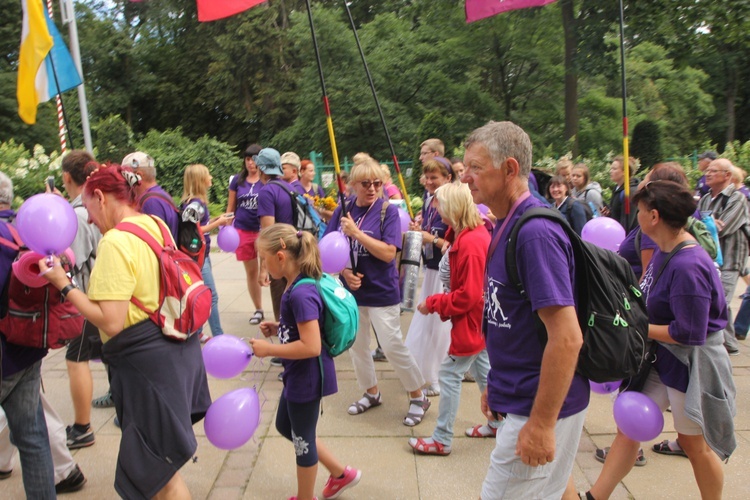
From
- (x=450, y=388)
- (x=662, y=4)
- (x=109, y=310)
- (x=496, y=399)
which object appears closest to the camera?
(x=496, y=399)

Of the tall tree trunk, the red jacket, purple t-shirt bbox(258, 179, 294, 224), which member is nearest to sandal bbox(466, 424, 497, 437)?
the red jacket

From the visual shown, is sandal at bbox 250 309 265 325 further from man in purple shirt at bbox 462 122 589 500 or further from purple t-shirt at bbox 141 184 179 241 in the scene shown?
man in purple shirt at bbox 462 122 589 500

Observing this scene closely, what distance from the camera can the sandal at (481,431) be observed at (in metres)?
4.02

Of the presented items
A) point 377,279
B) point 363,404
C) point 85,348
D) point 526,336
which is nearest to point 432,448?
point 363,404

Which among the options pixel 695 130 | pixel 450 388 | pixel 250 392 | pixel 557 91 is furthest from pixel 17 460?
pixel 695 130

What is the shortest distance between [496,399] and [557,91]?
73.9ft

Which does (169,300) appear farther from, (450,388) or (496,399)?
(450,388)

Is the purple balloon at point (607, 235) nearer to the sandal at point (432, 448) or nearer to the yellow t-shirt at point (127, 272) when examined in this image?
the sandal at point (432, 448)

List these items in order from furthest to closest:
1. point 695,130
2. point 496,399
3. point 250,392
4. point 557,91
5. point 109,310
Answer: point 695,130
point 557,91
point 250,392
point 109,310
point 496,399

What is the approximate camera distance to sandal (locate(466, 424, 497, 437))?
4020 millimetres

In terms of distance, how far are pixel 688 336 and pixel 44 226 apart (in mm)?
2861

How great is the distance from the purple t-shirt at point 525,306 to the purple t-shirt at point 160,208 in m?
2.77

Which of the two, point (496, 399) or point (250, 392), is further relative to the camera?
point (250, 392)

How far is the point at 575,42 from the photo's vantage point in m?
19.1
